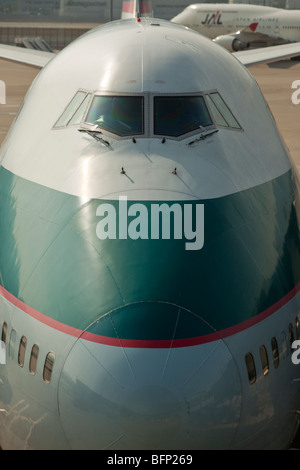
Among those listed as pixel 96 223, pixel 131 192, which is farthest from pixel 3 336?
pixel 131 192

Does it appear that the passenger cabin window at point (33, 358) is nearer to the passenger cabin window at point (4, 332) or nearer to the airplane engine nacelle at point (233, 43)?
the passenger cabin window at point (4, 332)

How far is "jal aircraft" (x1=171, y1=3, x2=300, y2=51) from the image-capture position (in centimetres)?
7612

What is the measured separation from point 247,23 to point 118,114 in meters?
73.2

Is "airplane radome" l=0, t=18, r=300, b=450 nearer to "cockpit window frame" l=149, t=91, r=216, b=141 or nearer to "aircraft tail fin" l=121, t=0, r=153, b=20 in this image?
"cockpit window frame" l=149, t=91, r=216, b=141

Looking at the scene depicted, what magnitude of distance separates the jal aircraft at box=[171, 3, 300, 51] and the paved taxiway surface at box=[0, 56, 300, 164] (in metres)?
4.99

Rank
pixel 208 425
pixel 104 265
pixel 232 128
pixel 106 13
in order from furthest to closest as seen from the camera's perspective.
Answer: pixel 106 13 → pixel 232 128 → pixel 104 265 → pixel 208 425

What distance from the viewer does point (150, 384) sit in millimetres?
6465

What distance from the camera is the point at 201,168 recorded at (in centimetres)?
830

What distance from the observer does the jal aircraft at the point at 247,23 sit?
7612 centimetres

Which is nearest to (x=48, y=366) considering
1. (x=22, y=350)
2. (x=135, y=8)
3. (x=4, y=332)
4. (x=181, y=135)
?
(x=22, y=350)

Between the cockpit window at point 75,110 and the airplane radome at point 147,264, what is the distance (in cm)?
3

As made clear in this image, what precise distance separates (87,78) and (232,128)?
199cm

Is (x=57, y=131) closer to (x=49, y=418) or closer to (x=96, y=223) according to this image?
(x=96, y=223)

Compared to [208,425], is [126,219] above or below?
above
